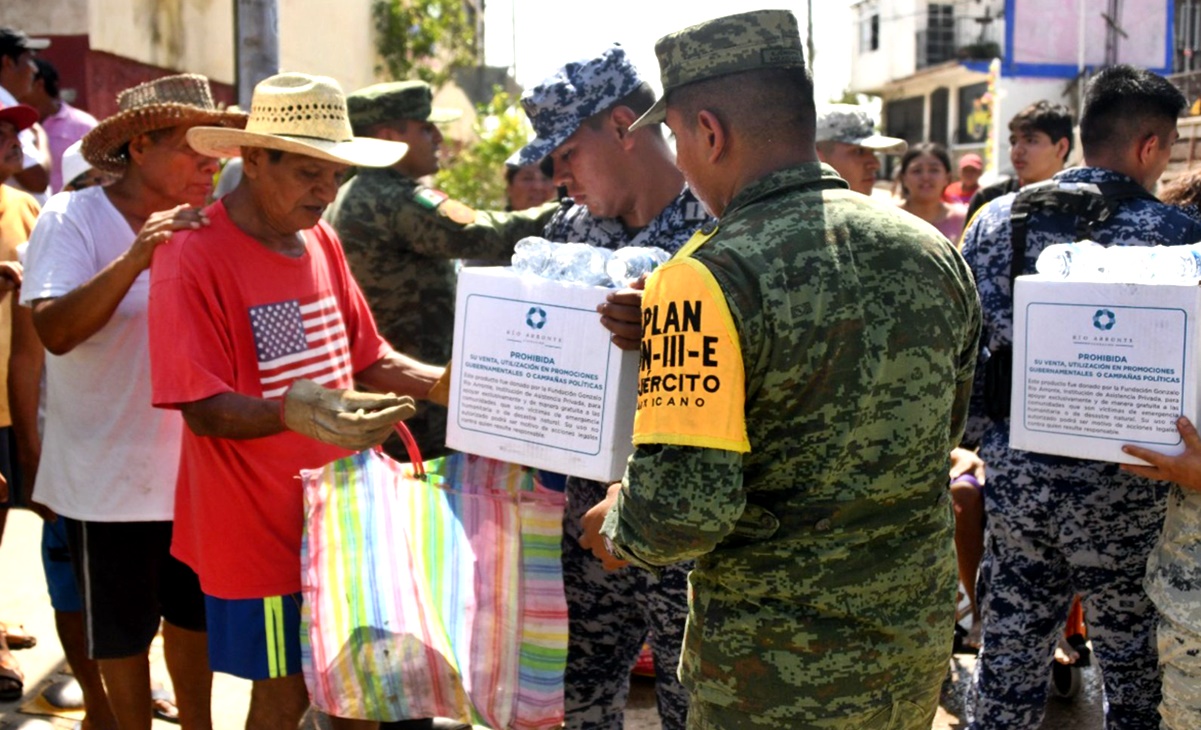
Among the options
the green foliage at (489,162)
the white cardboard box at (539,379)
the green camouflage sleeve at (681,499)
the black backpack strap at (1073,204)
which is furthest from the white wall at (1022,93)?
the green camouflage sleeve at (681,499)

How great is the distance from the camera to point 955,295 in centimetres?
210

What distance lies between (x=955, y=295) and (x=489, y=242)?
2.22 meters

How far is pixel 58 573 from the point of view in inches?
148

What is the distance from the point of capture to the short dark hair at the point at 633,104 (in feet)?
9.62

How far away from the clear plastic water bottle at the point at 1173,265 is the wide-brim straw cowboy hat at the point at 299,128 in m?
1.91

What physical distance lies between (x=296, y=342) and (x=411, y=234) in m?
1.26

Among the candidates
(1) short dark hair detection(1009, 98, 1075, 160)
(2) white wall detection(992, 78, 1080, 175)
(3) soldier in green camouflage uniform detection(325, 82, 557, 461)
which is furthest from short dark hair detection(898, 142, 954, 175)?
(2) white wall detection(992, 78, 1080, 175)

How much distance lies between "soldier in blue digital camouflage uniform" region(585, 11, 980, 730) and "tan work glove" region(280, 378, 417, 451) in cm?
82

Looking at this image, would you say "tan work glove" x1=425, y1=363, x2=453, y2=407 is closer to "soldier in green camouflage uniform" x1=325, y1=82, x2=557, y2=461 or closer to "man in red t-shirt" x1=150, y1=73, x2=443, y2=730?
"man in red t-shirt" x1=150, y1=73, x2=443, y2=730

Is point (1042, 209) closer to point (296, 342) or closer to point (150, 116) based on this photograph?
point (296, 342)

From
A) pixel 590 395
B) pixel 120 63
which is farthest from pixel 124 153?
pixel 120 63

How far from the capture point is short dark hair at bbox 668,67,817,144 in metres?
2.02

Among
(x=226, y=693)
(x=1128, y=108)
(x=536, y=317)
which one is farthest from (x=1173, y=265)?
(x=226, y=693)

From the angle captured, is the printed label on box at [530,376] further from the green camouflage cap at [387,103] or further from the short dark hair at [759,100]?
the green camouflage cap at [387,103]
